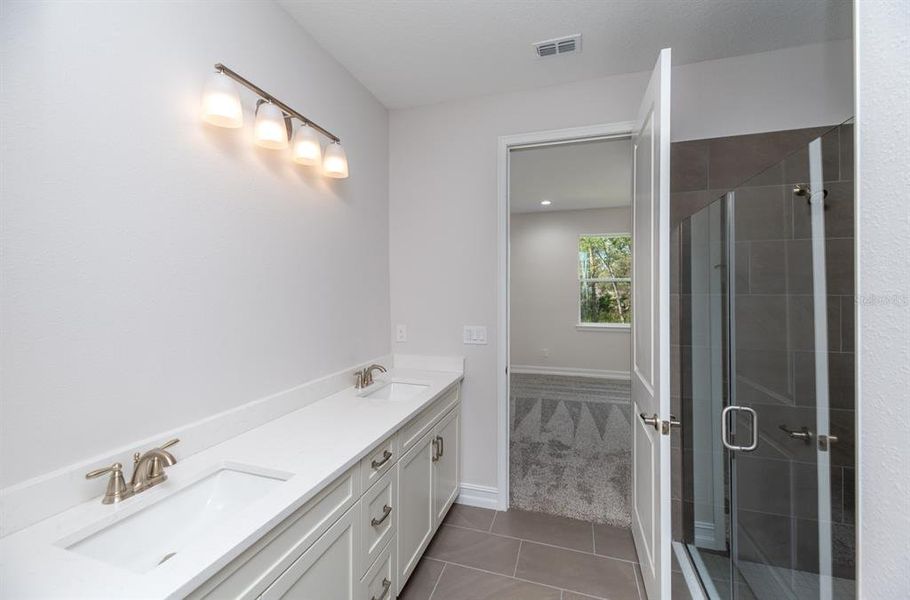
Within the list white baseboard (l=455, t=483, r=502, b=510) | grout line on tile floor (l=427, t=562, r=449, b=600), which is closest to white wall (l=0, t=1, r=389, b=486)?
grout line on tile floor (l=427, t=562, r=449, b=600)

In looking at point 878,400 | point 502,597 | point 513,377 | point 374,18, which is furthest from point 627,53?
point 513,377

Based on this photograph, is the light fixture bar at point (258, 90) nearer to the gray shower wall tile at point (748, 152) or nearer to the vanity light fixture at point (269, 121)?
the vanity light fixture at point (269, 121)

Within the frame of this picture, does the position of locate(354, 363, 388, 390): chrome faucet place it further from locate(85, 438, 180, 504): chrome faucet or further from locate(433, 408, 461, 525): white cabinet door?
locate(85, 438, 180, 504): chrome faucet

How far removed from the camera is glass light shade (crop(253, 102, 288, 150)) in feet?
4.55

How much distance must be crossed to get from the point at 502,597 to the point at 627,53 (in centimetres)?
275

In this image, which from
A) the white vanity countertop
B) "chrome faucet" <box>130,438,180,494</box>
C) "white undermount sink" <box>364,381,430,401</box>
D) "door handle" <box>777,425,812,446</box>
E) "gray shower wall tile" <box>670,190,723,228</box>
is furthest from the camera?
"white undermount sink" <box>364,381,430,401</box>

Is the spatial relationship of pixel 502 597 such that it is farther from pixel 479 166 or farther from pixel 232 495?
pixel 479 166

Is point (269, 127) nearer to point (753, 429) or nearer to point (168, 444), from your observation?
point (168, 444)

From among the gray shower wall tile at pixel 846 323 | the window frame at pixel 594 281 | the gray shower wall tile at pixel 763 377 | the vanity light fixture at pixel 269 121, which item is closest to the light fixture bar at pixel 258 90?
the vanity light fixture at pixel 269 121

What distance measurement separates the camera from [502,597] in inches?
65.1

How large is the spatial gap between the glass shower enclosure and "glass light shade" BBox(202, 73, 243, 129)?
1.94 meters

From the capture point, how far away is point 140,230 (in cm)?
109

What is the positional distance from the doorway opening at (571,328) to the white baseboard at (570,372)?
2 centimetres

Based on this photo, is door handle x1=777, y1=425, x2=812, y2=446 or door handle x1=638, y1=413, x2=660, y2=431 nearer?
door handle x1=777, y1=425, x2=812, y2=446
